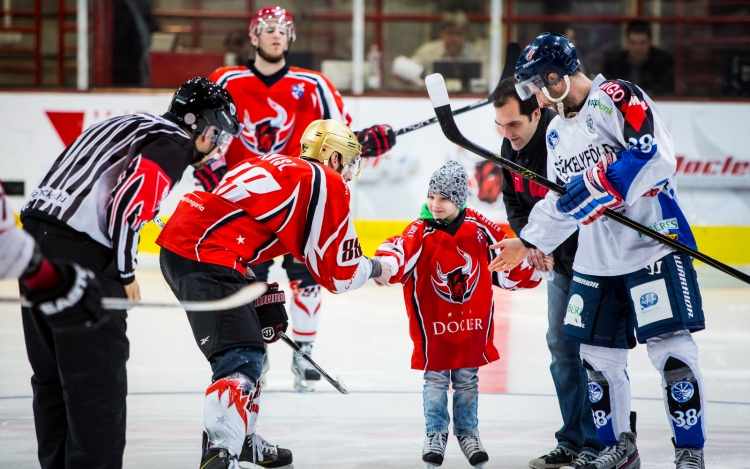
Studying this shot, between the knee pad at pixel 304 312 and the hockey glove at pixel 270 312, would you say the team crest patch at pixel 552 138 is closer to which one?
the hockey glove at pixel 270 312

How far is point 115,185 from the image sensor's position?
223 centimetres

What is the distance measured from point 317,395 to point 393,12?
15.8ft

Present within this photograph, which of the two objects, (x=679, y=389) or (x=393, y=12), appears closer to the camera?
(x=679, y=389)

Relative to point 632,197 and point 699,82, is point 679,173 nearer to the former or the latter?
point 699,82

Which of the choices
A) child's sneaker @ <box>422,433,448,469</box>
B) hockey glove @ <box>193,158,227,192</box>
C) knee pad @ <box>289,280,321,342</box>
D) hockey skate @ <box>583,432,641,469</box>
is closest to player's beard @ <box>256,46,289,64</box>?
hockey glove @ <box>193,158,227,192</box>

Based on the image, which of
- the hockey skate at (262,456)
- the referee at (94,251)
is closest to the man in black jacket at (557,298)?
the hockey skate at (262,456)

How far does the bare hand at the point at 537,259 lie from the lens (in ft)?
9.39

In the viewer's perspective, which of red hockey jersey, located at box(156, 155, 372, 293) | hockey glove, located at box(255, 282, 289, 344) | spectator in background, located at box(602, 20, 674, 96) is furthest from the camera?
spectator in background, located at box(602, 20, 674, 96)

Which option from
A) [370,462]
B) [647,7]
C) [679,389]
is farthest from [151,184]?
[647,7]

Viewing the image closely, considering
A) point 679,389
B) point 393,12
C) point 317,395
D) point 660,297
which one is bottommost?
point 317,395

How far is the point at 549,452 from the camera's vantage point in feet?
9.88

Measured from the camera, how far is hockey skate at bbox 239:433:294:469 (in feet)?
9.38

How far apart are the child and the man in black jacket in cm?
10

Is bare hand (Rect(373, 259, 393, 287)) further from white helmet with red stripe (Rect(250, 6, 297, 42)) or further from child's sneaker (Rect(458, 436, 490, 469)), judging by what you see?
white helmet with red stripe (Rect(250, 6, 297, 42))
